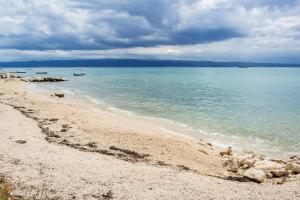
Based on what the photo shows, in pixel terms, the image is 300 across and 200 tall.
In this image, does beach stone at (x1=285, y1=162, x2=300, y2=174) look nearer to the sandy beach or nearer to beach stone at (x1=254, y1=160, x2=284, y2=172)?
the sandy beach

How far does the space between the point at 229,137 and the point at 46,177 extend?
50.9ft

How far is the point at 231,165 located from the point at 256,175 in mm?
2231

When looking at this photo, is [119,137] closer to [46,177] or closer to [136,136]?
[136,136]

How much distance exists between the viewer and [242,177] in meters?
14.7

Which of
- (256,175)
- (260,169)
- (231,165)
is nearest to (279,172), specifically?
(260,169)

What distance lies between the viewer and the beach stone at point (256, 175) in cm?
1428

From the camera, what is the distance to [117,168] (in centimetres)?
1446

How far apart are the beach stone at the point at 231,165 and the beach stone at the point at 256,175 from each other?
1.41m

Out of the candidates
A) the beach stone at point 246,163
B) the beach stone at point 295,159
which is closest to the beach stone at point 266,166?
the beach stone at point 246,163

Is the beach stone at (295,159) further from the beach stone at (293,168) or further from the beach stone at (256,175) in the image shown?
the beach stone at (256,175)

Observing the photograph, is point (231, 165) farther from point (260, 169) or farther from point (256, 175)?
point (256, 175)

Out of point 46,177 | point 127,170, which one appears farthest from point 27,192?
point 127,170

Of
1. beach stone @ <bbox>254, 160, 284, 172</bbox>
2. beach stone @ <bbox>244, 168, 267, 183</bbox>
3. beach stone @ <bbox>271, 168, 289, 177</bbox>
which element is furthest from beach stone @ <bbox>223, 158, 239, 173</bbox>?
beach stone @ <bbox>271, 168, 289, 177</bbox>

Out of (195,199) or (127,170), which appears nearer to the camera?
(195,199)
